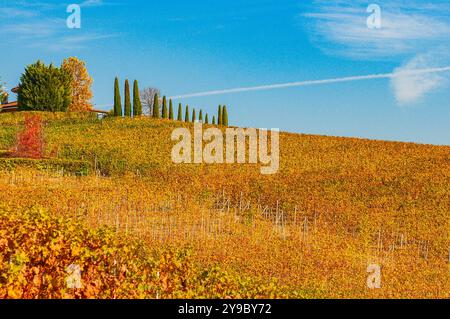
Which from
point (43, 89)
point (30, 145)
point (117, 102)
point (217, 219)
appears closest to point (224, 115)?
point (117, 102)

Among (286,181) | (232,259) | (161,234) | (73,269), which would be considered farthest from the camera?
(286,181)

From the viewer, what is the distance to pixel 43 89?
90.5 m

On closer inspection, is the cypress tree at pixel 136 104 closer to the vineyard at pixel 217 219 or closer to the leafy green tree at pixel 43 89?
the vineyard at pixel 217 219

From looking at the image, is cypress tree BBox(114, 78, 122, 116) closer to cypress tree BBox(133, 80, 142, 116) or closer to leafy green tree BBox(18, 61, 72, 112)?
cypress tree BBox(133, 80, 142, 116)

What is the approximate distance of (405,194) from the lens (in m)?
47.0

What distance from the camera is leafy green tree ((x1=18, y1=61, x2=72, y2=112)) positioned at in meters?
90.6

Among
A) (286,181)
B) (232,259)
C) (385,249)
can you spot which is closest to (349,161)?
(286,181)

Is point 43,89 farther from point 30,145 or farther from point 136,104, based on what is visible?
point 30,145

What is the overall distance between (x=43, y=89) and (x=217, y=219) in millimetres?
62964

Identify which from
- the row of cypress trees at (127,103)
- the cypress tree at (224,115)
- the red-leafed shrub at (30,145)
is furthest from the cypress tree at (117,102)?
the cypress tree at (224,115)

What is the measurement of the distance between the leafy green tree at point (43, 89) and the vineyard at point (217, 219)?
48.2ft

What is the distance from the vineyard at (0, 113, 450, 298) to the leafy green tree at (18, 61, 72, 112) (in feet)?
48.2

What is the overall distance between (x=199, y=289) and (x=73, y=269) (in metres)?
3.04
